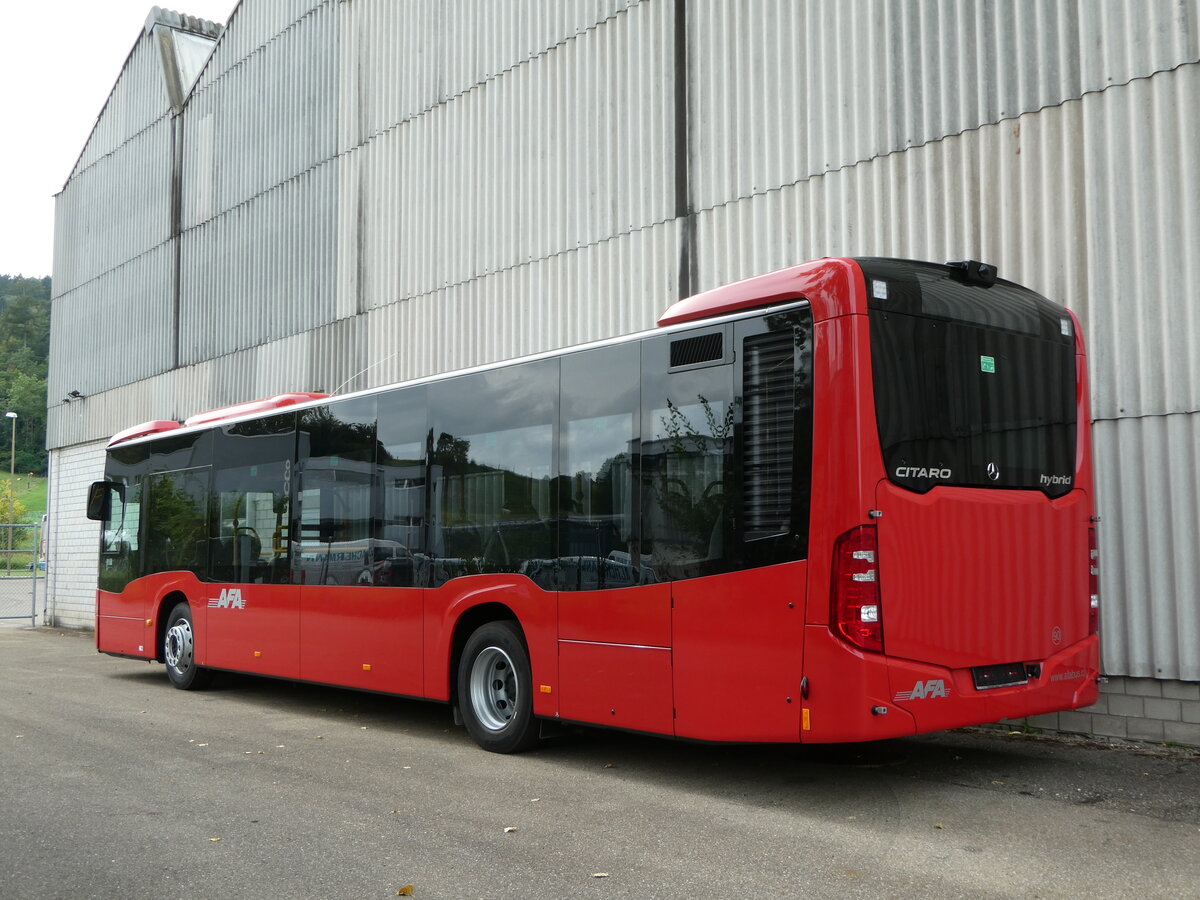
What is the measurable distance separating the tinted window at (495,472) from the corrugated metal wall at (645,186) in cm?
400

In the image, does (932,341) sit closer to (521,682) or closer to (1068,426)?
(1068,426)

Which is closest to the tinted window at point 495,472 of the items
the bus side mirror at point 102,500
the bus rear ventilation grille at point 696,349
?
the bus rear ventilation grille at point 696,349

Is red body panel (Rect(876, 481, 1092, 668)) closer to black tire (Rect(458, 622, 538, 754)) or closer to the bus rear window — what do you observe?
the bus rear window

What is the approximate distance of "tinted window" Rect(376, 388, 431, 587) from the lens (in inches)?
374

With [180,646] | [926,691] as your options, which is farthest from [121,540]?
[926,691]

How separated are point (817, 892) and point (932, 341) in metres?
3.25

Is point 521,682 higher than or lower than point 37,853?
higher

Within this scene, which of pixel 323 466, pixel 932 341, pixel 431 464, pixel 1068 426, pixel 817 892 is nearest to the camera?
pixel 817 892

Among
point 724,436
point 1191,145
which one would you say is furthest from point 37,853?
point 1191,145

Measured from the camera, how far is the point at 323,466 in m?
10.9

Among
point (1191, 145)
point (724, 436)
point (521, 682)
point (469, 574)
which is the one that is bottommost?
point (521, 682)

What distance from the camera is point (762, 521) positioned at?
6684 millimetres

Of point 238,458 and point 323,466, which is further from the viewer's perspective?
point 238,458

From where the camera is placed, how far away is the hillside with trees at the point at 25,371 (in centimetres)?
10338
